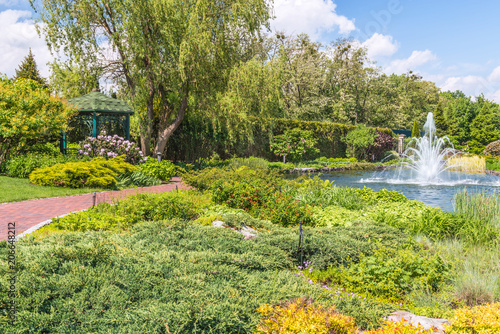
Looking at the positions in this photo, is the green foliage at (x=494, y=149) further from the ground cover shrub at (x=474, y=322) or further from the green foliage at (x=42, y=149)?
the ground cover shrub at (x=474, y=322)

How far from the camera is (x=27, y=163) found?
11.4 metres

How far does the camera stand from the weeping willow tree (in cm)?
1324

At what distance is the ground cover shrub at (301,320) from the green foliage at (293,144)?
62.0ft

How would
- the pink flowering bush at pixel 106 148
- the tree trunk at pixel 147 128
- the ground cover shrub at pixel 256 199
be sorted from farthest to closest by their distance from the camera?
the tree trunk at pixel 147 128 → the pink flowering bush at pixel 106 148 → the ground cover shrub at pixel 256 199

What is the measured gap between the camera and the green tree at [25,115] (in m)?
11.4

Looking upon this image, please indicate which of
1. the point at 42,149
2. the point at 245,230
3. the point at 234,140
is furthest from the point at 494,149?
the point at 42,149

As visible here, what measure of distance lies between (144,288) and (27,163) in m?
10.7

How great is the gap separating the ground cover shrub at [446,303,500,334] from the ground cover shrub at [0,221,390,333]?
0.56 meters

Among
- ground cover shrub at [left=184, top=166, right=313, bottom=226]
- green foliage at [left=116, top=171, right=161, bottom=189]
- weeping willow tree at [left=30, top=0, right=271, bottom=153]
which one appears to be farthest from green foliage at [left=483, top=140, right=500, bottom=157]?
green foliage at [left=116, top=171, right=161, bottom=189]

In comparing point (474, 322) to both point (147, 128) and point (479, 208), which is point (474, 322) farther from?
point (147, 128)

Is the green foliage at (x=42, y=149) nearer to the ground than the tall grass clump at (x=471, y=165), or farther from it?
farther from it

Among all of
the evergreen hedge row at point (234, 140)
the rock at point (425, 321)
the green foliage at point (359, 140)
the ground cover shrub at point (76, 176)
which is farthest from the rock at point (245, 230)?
the green foliage at point (359, 140)

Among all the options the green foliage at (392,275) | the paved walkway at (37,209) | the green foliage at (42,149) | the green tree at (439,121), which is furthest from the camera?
the green tree at (439,121)

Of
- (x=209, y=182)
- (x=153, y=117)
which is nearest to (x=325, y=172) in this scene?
(x=153, y=117)
